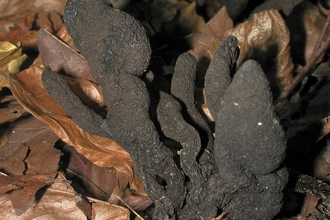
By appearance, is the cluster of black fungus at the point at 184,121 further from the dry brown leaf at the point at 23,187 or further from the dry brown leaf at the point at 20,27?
the dry brown leaf at the point at 20,27

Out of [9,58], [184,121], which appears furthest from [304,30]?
[9,58]

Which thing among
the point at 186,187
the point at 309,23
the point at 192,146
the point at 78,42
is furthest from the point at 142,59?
the point at 309,23

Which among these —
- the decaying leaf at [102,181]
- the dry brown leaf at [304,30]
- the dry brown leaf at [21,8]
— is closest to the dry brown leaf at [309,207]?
the decaying leaf at [102,181]

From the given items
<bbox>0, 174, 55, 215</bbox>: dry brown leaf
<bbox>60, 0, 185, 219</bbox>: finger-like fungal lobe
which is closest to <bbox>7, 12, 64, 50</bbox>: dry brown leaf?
<bbox>0, 174, 55, 215</bbox>: dry brown leaf

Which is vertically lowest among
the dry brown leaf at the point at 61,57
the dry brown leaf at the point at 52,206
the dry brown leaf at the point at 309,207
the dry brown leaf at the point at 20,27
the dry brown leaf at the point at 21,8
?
the dry brown leaf at the point at 52,206

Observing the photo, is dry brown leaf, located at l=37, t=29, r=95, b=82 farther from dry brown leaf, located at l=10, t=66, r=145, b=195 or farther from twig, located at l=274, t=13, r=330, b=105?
twig, located at l=274, t=13, r=330, b=105

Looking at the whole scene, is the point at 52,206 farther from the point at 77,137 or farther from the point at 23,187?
the point at 77,137

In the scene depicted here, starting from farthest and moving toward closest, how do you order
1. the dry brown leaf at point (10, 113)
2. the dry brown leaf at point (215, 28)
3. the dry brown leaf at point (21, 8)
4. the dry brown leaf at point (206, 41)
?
the dry brown leaf at point (21, 8) < the dry brown leaf at point (215, 28) < the dry brown leaf at point (206, 41) < the dry brown leaf at point (10, 113)

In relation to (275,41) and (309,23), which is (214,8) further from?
(275,41)
